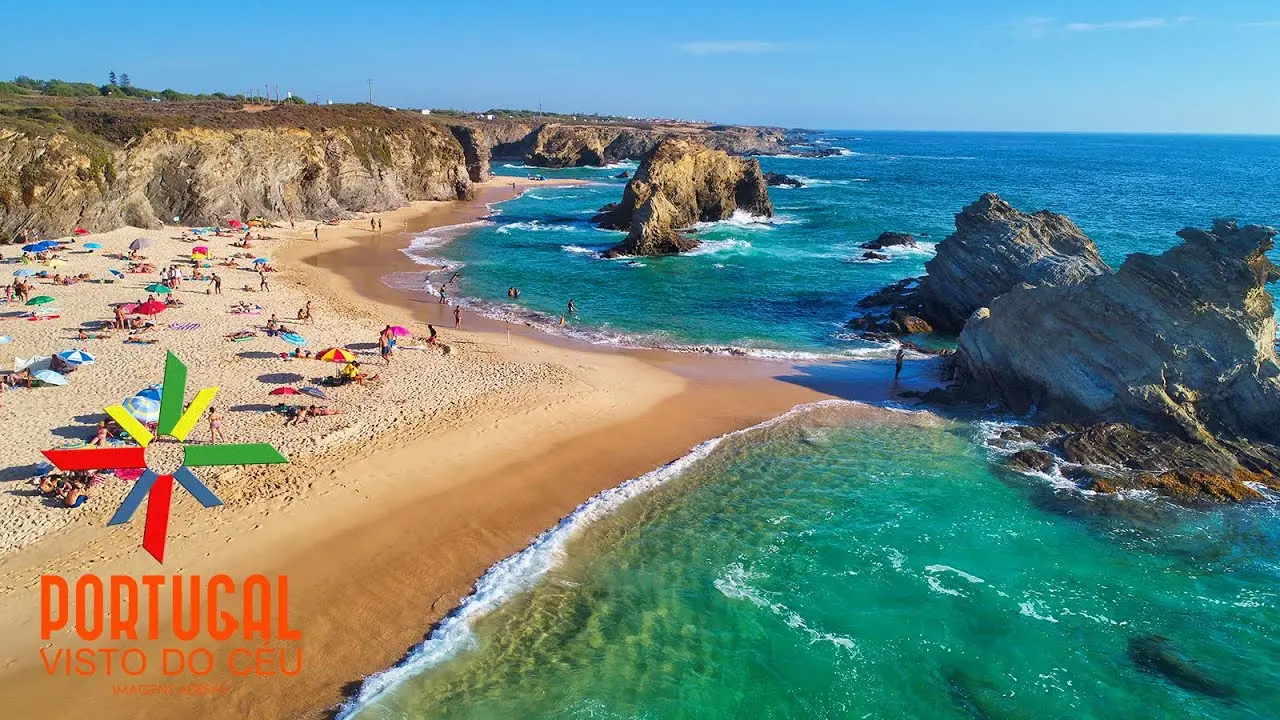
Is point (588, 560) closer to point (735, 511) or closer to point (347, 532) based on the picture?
point (735, 511)

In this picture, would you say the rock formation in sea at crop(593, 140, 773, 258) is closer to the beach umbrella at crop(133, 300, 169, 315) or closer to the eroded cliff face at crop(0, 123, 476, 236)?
the eroded cliff face at crop(0, 123, 476, 236)

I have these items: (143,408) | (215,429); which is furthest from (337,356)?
(143,408)

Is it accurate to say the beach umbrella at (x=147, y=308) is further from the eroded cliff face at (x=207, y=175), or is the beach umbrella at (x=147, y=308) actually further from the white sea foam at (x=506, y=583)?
the white sea foam at (x=506, y=583)

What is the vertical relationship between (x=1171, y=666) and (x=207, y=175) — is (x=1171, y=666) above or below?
below

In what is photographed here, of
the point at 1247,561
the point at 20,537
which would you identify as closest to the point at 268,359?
the point at 20,537

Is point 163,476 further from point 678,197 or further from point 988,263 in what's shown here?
point 678,197

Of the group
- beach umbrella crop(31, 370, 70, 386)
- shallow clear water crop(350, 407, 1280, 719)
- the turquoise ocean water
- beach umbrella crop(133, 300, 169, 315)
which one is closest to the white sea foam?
the turquoise ocean water

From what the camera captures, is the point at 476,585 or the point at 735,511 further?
the point at 735,511

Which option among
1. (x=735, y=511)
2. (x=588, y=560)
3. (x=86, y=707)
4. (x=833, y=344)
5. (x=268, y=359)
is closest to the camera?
(x=86, y=707)
